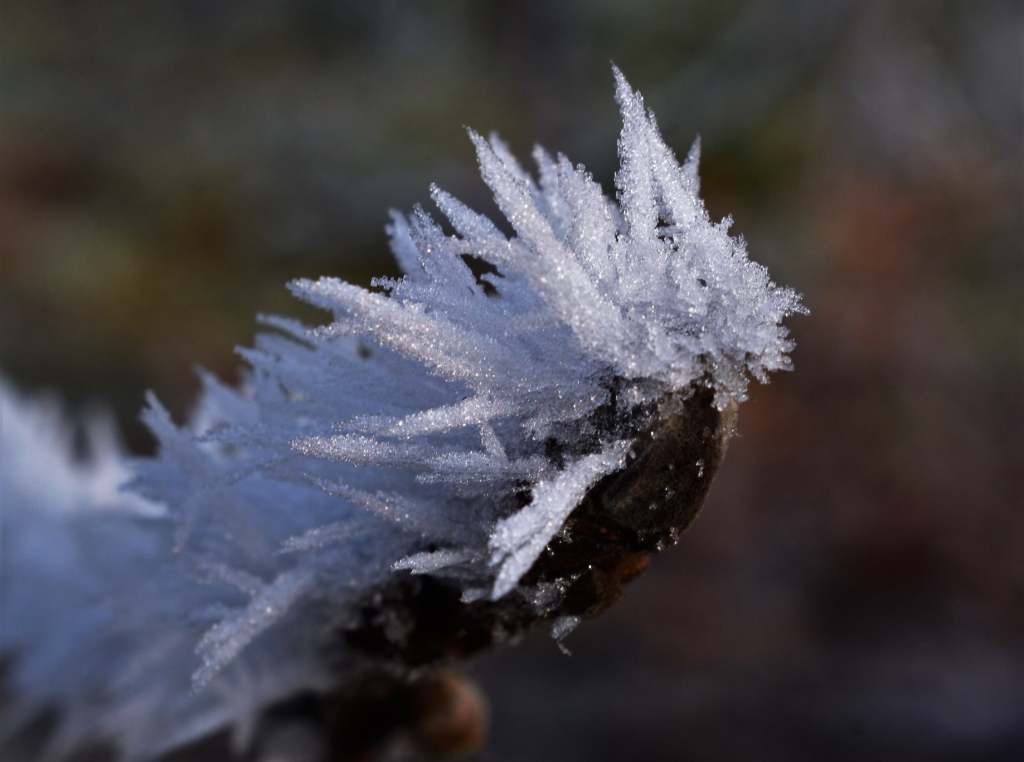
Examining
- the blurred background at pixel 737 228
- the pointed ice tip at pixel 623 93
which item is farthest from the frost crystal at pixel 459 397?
the blurred background at pixel 737 228

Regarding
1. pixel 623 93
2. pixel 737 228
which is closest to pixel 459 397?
pixel 623 93

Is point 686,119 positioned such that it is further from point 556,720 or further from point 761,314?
point 761,314

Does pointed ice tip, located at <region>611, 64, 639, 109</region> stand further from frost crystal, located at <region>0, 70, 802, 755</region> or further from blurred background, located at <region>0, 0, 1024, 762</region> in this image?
blurred background, located at <region>0, 0, 1024, 762</region>

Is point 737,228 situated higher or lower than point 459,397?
higher

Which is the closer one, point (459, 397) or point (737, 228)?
point (459, 397)

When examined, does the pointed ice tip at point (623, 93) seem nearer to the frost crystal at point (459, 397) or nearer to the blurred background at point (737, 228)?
the frost crystal at point (459, 397)

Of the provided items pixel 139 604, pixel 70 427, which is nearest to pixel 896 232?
pixel 70 427

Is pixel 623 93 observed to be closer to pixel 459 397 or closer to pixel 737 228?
pixel 459 397
